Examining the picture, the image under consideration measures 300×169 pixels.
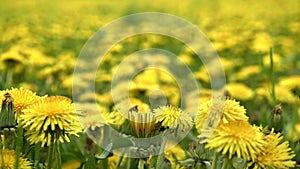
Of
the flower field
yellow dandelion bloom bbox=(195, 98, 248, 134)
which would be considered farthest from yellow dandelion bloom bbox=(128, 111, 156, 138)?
yellow dandelion bloom bbox=(195, 98, 248, 134)

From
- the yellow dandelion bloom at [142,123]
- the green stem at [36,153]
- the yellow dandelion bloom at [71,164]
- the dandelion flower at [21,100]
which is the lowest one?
the yellow dandelion bloom at [71,164]

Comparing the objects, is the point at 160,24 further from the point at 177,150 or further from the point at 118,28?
the point at 177,150

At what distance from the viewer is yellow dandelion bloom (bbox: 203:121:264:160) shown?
89 centimetres

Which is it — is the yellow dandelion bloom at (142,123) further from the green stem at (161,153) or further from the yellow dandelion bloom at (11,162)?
the yellow dandelion bloom at (11,162)

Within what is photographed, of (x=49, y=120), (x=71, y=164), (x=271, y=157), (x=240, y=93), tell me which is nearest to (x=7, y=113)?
(x=49, y=120)

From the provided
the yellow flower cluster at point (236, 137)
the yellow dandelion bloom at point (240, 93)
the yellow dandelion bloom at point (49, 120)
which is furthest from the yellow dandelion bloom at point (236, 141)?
the yellow dandelion bloom at point (240, 93)

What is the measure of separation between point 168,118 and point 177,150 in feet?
1.26

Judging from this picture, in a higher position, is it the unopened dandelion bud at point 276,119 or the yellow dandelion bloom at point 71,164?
the unopened dandelion bud at point 276,119

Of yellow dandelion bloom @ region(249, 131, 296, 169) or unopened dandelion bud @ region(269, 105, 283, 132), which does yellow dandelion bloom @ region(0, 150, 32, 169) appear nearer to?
yellow dandelion bloom @ region(249, 131, 296, 169)

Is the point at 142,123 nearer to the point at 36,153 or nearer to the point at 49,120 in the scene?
the point at 49,120

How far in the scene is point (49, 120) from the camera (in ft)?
3.12

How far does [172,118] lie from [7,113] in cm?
33

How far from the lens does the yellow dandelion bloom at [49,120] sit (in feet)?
3.13

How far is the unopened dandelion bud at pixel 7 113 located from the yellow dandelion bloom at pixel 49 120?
0.07ft
